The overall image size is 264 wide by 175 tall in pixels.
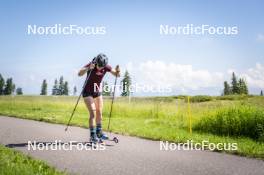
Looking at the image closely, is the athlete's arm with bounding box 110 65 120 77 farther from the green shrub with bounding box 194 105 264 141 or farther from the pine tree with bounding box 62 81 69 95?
the pine tree with bounding box 62 81 69 95

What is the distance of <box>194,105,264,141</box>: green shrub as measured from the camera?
11883mm

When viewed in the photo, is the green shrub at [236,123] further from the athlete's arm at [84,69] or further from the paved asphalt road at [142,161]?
the athlete's arm at [84,69]

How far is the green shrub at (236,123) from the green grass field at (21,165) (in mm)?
7356

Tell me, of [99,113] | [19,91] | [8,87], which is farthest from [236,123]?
[19,91]

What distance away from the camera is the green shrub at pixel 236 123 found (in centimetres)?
1188

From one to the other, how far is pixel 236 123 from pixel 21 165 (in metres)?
8.57

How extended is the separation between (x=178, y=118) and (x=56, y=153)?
1142 cm

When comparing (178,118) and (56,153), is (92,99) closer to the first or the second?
(56,153)

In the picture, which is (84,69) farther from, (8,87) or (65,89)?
(65,89)

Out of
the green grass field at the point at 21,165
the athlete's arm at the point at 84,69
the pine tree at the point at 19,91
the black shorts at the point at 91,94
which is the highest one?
the pine tree at the point at 19,91

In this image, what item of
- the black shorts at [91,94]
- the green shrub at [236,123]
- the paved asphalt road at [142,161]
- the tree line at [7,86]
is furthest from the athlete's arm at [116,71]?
the tree line at [7,86]

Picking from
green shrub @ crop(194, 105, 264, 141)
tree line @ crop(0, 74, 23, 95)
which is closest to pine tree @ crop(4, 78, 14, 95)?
tree line @ crop(0, 74, 23, 95)

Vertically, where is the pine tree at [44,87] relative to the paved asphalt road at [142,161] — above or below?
above

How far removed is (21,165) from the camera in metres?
6.39
